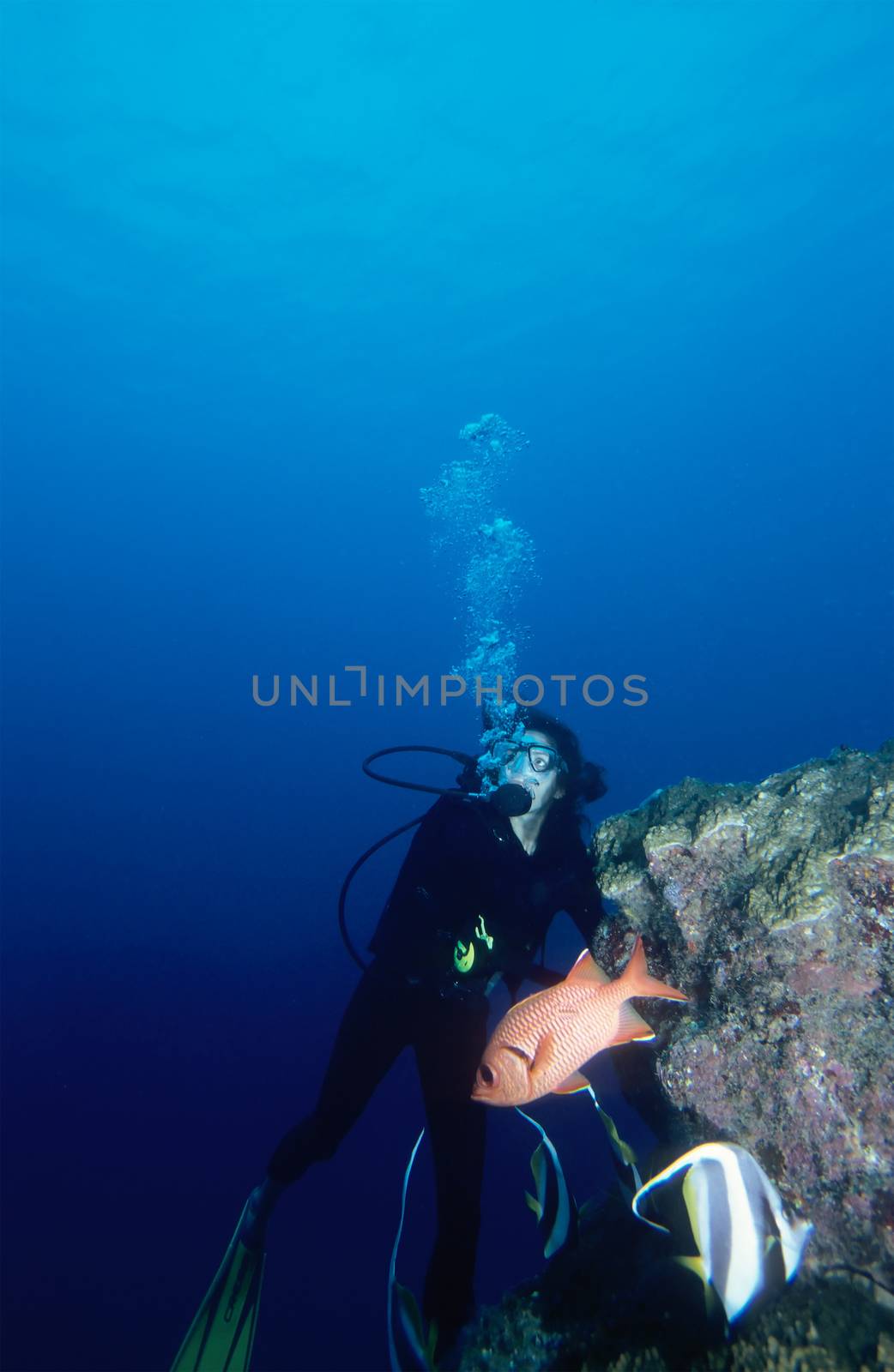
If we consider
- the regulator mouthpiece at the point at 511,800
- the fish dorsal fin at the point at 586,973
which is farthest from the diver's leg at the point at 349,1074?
the fish dorsal fin at the point at 586,973

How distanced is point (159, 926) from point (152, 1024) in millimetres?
10288

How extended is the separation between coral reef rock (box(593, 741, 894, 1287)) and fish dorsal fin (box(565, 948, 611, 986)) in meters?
0.56

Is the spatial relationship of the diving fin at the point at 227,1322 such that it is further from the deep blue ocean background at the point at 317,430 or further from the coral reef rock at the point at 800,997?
the deep blue ocean background at the point at 317,430

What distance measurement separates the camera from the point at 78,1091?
19125mm

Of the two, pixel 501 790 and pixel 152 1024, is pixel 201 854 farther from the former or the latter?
pixel 501 790

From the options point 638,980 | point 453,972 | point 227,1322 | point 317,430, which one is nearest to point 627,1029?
point 638,980

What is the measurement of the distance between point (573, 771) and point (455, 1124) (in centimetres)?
232

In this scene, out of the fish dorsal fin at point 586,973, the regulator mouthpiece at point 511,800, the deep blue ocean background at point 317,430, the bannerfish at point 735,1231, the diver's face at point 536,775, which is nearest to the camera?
the bannerfish at point 735,1231

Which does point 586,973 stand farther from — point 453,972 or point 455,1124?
point 455,1124

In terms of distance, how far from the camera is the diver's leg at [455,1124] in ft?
12.1

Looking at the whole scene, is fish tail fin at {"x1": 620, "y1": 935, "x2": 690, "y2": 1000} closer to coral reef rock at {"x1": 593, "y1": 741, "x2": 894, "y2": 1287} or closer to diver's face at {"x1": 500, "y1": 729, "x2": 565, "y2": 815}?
coral reef rock at {"x1": 593, "y1": 741, "x2": 894, "y2": 1287}

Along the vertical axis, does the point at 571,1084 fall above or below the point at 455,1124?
above

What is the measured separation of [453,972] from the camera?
369 cm

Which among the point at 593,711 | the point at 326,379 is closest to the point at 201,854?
the point at 326,379
